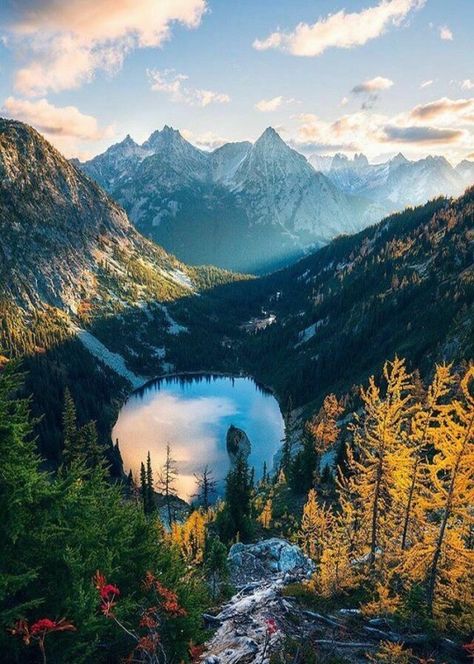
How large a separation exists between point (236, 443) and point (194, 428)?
82.8 ft

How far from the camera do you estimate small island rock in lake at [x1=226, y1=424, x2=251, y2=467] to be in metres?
136

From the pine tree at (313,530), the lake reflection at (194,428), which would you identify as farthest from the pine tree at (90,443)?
the lake reflection at (194,428)

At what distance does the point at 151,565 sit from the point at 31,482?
8.66 m

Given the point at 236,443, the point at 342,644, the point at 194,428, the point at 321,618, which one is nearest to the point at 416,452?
the point at 321,618

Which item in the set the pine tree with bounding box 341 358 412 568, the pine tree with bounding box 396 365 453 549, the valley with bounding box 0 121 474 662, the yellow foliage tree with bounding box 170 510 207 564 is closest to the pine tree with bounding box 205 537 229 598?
the valley with bounding box 0 121 474 662

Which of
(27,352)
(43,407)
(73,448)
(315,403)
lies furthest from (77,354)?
(73,448)

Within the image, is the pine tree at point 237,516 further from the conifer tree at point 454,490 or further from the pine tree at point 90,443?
the conifer tree at point 454,490

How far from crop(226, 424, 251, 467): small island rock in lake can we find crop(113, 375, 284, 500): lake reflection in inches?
84.2

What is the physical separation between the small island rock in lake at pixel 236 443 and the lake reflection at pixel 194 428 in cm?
214

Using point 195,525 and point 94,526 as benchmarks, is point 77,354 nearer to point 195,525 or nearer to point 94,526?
point 195,525

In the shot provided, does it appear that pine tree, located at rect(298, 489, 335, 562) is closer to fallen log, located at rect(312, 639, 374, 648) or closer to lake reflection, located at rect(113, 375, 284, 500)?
fallen log, located at rect(312, 639, 374, 648)

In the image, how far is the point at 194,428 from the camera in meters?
158

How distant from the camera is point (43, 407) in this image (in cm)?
14600

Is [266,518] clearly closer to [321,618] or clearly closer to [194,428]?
[321,618]
